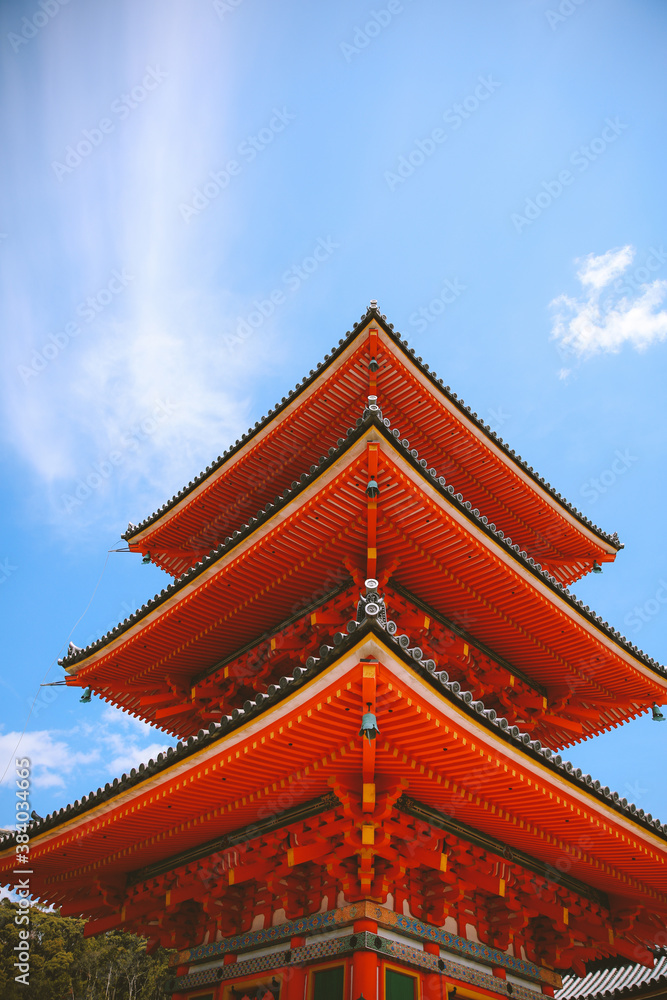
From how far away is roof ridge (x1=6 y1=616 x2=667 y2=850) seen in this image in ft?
18.5

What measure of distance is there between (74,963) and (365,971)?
93.4 ft

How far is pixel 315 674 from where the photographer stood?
572cm

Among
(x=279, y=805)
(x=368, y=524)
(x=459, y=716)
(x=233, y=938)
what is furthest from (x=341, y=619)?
(x=233, y=938)

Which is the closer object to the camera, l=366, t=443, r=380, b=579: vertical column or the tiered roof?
l=366, t=443, r=380, b=579: vertical column

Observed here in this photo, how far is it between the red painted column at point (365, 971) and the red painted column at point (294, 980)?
2.80ft

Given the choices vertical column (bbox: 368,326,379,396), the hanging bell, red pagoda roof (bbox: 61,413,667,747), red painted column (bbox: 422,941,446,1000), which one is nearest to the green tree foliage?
red pagoda roof (bbox: 61,413,667,747)

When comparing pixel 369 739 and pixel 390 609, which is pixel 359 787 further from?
pixel 390 609

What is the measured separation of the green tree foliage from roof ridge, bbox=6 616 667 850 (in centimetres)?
1994

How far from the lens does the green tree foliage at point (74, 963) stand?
2347 centimetres

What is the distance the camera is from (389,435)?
809 cm

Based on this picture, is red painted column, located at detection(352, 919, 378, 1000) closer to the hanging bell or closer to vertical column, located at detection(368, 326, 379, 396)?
the hanging bell

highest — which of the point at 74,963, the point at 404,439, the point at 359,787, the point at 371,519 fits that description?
the point at 404,439

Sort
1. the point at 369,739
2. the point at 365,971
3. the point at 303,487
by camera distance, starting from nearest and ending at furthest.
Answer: the point at 369,739 → the point at 365,971 → the point at 303,487

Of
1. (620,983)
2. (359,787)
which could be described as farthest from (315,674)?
(620,983)
